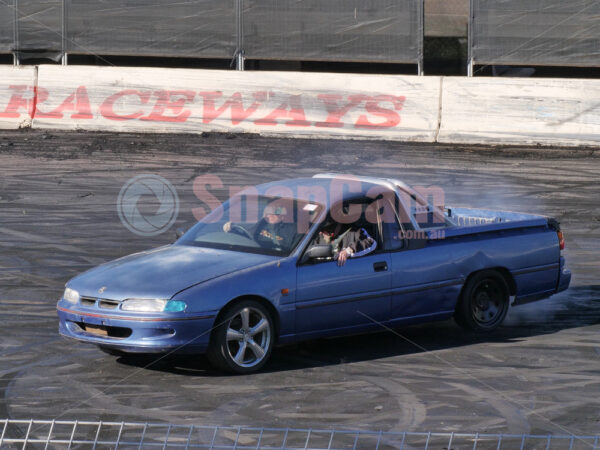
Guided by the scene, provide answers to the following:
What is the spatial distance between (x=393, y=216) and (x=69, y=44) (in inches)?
610

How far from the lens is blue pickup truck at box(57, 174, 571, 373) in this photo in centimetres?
859

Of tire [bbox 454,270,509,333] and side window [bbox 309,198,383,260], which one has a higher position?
side window [bbox 309,198,383,260]

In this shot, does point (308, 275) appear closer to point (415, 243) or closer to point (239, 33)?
point (415, 243)

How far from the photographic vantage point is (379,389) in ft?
27.5

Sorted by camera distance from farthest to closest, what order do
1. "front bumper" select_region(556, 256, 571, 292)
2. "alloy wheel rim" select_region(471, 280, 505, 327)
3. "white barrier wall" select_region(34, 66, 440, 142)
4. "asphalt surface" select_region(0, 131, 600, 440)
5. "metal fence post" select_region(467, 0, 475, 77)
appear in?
"metal fence post" select_region(467, 0, 475, 77) → "white barrier wall" select_region(34, 66, 440, 142) → "front bumper" select_region(556, 256, 571, 292) → "alloy wheel rim" select_region(471, 280, 505, 327) → "asphalt surface" select_region(0, 131, 600, 440)

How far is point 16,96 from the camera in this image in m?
21.7

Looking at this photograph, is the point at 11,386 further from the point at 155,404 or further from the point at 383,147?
the point at 383,147

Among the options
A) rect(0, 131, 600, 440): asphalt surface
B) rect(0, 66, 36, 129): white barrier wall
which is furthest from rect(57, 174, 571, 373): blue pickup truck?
rect(0, 66, 36, 129): white barrier wall

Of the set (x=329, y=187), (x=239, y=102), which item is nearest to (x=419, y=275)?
(x=329, y=187)

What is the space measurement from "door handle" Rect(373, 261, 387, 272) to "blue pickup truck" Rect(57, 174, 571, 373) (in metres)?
0.01

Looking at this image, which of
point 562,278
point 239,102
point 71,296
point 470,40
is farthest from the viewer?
point 470,40

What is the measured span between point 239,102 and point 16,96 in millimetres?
4419

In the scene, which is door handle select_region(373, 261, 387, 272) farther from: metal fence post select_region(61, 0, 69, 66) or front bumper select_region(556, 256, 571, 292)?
metal fence post select_region(61, 0, 69, 66)

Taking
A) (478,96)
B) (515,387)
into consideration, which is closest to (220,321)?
(515,387)
